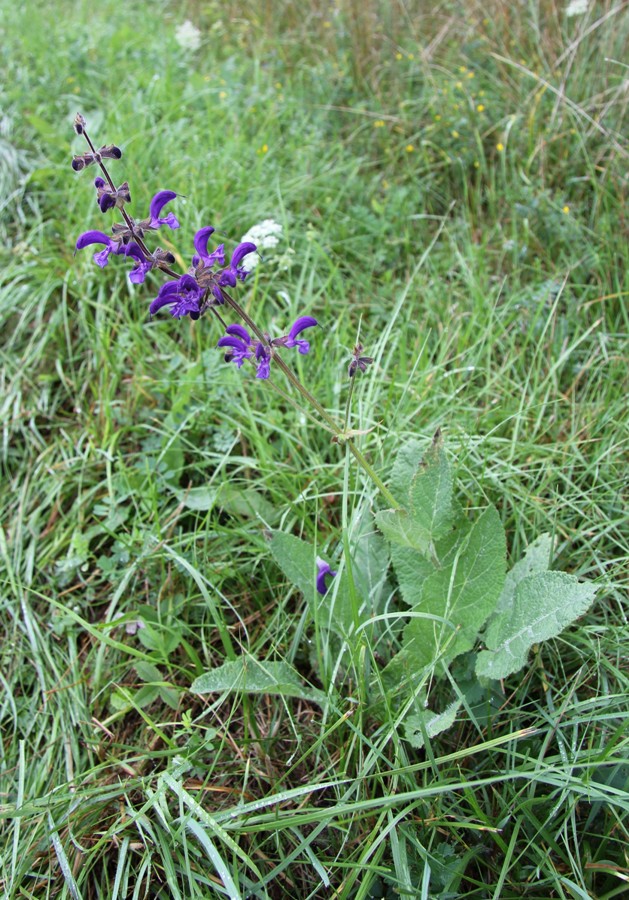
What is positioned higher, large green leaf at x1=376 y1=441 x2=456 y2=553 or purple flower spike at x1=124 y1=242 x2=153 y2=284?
purple flower spike at x1=124 y1=242 x2=153 y2=284

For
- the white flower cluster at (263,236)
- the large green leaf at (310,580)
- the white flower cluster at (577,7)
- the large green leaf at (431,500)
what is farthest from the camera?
the white flower cluster at (577,7)

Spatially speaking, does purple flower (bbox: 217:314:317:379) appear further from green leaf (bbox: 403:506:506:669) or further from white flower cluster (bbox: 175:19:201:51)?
white flower cluster (bbox: 175:19:201:51)

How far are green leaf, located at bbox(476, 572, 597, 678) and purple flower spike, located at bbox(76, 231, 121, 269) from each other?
3.88ft

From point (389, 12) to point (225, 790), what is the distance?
3913mm

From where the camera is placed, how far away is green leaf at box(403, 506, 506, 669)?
1.69 meters

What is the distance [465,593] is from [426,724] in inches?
12.4

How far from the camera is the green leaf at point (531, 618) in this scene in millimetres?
1521

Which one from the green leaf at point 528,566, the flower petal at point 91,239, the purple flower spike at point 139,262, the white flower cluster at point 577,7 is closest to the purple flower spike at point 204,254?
the purple flower spike at point 139,262

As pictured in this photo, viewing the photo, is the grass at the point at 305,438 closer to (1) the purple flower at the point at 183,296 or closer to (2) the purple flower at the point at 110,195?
(1) the purple flower at the point at 183,296

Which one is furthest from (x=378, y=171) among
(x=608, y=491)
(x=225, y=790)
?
(x=225, y=790)

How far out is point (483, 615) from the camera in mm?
1699

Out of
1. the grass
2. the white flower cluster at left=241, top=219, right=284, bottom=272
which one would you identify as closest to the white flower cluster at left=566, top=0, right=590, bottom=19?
the grass

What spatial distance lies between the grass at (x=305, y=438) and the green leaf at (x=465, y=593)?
6.6 inches

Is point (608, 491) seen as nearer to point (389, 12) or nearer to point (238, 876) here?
point (238, 876)
